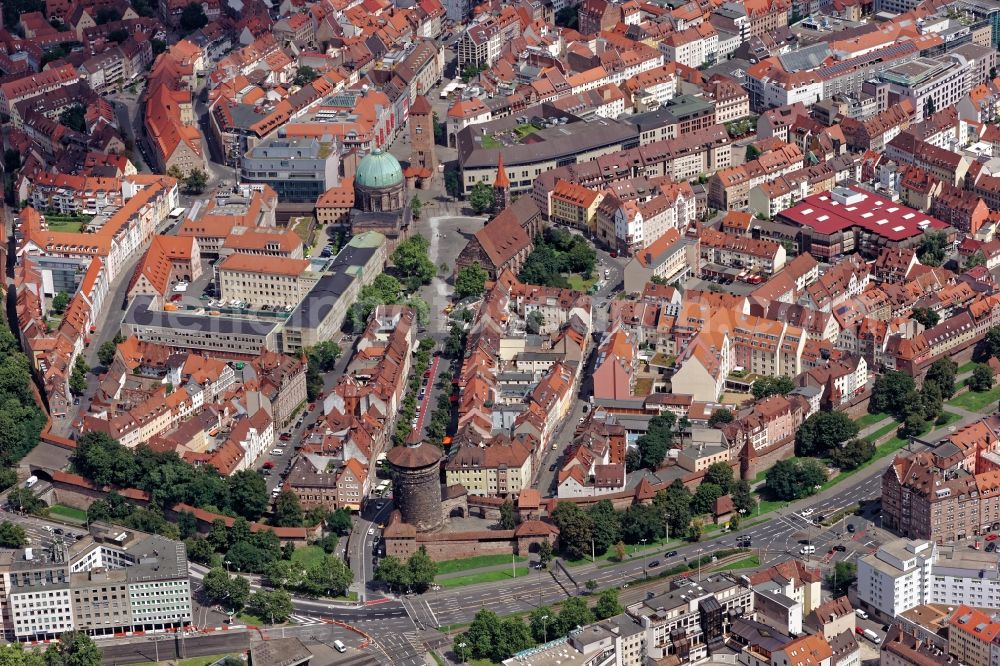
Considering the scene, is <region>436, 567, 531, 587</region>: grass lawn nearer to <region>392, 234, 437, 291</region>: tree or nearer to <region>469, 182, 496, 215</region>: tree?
<region>392, 234, 437, 291</region>: tree

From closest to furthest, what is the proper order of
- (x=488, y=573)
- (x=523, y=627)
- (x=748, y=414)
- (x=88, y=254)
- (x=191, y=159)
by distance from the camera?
(x=523, y=627)
(x=488, y=573)
(x=748, y=414)
(x=88, y=254)
(x=191, y=159)

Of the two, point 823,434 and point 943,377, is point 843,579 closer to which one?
point 823,434

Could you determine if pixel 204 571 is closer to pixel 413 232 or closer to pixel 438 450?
pixel 438 450

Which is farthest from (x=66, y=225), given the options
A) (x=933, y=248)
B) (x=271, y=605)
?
(x=933, y=248)

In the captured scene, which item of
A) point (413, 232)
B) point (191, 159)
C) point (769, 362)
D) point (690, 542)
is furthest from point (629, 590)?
point (191, 159)

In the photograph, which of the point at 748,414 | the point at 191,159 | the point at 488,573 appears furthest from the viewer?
the point at 191,159

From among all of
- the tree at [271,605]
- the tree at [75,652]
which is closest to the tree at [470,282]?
the tree at [271,605]
